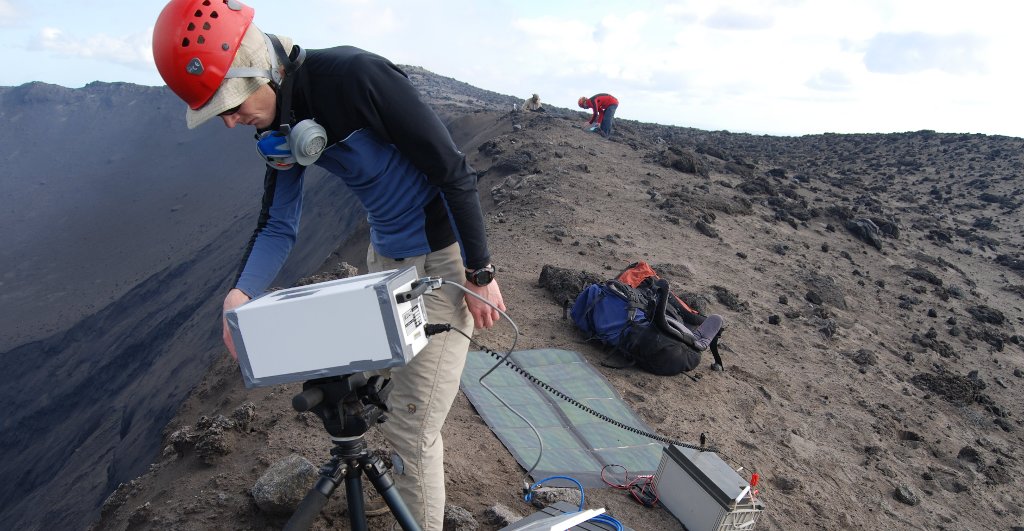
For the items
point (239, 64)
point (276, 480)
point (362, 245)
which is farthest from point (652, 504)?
point (362, 245)

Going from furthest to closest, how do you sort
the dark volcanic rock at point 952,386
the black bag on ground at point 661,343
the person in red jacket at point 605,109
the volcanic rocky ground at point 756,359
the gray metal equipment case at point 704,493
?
the person in red jacket at point 605,109
the dark volcanic rock at point 952,386
the black bag on ground at point 661,343
the volcanic rocky ground at point 756,359
the gray metal equipment case at point 704,493

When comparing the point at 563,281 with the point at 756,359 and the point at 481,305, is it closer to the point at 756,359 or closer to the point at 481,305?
the point at 756,359

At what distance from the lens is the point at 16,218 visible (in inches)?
1732

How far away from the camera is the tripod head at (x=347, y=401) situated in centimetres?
183

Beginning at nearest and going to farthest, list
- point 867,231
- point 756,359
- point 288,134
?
Answer: point 288,134
point 756,359
point 867,231

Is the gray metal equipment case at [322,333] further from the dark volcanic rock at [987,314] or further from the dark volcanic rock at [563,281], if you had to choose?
the dark volcanic rock at [987,314]

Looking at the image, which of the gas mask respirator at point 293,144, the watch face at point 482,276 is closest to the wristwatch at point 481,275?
the watch face at point 482,276

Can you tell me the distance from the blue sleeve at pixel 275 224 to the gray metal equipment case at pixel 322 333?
25.8 inches

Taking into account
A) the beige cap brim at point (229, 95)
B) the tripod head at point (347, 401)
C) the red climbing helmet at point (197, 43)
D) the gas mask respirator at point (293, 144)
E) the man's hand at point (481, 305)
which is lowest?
the tripod head at point (347, 401)

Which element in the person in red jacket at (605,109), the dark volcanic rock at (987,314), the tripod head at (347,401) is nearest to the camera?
the tripod head at (347,401)

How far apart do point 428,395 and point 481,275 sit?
0.49 metres

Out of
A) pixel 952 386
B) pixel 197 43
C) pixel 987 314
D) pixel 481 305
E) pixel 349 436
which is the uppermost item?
pixel 197 43

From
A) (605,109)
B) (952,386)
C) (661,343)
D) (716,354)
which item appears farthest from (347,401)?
(605,109)

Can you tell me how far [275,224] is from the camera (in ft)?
8.10
